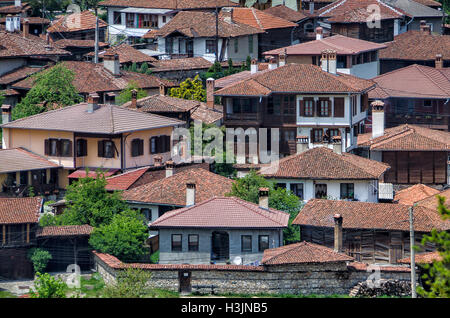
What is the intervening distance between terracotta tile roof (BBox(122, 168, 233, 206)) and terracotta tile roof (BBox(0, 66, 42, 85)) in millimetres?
20194

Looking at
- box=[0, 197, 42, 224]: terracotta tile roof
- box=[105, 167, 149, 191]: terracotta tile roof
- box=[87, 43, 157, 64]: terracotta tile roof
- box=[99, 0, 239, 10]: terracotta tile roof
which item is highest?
box=[99, 0, 239, 10]: terracotta tile roof

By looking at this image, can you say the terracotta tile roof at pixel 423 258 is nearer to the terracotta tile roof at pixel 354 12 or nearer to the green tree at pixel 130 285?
the green tree at pixel 130 285

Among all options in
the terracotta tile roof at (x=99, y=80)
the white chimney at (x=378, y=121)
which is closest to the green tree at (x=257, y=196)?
the white chimney at (x=378, y=121)

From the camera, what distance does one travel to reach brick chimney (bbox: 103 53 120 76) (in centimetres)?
7012

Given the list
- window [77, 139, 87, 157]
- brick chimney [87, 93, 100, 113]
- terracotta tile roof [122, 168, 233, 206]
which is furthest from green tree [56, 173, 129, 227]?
brick chimney [87, 93, 100, 113]

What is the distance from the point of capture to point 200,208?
46906 millimetres

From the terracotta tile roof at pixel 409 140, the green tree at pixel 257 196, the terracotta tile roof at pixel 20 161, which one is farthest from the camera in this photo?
the terracotta tile roof at pixel 409 140

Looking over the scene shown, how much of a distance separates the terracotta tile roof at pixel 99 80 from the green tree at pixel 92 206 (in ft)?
61.2

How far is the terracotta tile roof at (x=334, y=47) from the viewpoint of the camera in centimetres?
7162

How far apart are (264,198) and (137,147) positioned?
11.9m

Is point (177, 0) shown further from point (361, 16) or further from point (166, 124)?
point (166, 124)

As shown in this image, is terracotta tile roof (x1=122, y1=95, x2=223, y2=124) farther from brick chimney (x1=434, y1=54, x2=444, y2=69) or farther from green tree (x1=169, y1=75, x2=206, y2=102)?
brick chimney (x1=434, y1=54, x2=444, y2=69)

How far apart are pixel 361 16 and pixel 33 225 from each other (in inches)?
1721
